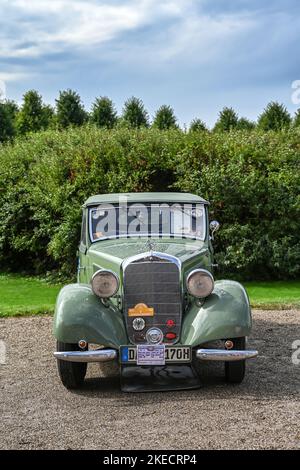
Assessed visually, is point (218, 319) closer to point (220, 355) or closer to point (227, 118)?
Result: point (220, 355)

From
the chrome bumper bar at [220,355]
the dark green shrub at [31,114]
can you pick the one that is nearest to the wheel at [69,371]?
the chrome bumper bar at [220,355]

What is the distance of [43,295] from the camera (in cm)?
1381

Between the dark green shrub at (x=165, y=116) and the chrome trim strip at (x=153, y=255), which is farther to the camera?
the dark green shrub at (x=165, y=116)

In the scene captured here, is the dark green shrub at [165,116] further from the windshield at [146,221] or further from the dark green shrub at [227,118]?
the windshield at [146,221]

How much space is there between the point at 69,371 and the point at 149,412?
1.12m

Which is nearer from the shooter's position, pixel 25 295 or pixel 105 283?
pixel 105 283

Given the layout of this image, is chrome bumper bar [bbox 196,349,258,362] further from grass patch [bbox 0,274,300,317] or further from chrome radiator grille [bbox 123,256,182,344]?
grass patch [bbox 0,274,300,317]

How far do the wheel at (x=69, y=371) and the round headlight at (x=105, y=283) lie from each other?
0.57m

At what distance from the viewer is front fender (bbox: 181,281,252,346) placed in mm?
6691

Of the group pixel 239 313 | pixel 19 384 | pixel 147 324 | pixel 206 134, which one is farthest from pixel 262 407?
pixel 206 134

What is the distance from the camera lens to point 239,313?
22.4ft

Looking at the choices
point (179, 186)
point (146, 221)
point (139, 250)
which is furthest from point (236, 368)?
point (179, 186)

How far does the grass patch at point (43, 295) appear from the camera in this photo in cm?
1189

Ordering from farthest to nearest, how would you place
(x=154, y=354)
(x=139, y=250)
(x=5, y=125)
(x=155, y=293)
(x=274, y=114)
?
(x=274, y=114), (x=5, y=125), (x=139, y=250), (x=155, y=293), (x=154, y=354)
